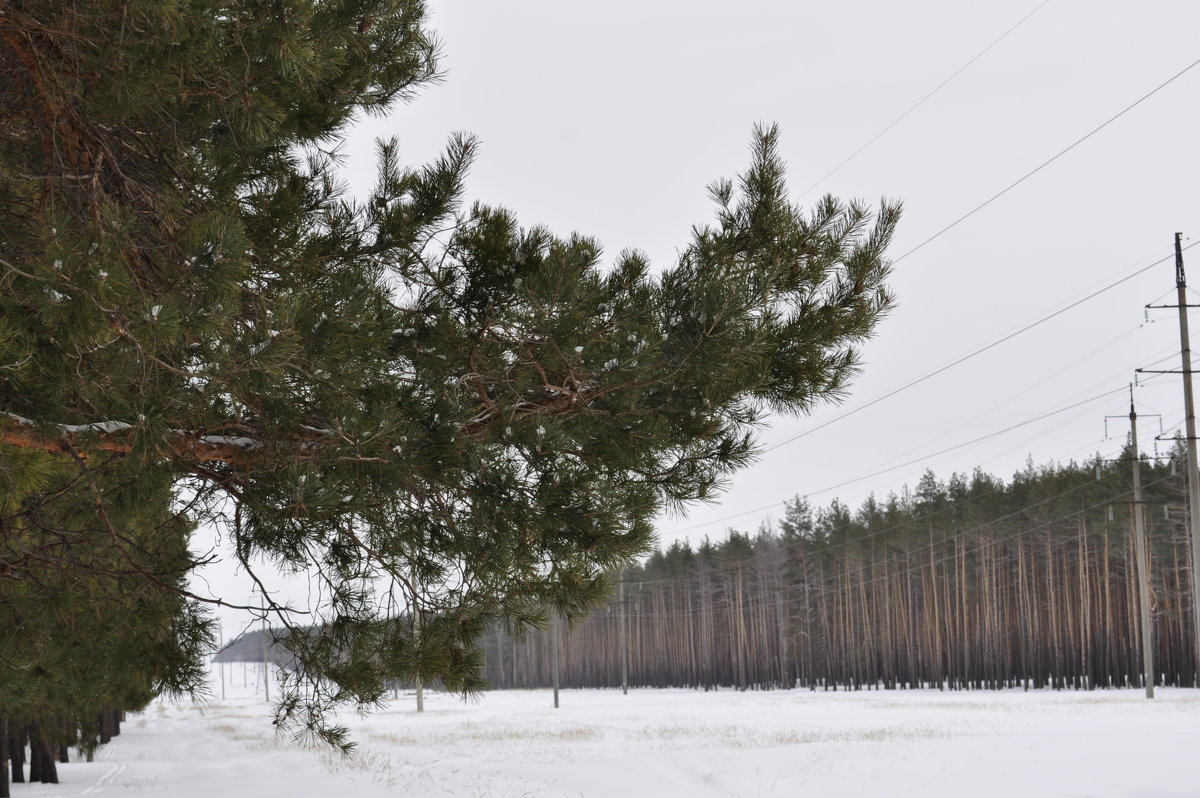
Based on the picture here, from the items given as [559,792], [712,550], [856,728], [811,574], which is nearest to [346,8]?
[559,792]

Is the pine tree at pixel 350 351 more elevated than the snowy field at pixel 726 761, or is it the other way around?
the pine tree at pixel 350 351

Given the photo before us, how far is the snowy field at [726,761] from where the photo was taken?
12.9 meters

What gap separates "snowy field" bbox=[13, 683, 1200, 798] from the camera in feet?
42.4

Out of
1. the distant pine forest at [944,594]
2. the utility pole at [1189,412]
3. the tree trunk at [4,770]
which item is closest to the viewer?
the tree trunk at [4,770]

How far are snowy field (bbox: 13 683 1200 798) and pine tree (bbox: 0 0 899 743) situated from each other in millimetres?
4099

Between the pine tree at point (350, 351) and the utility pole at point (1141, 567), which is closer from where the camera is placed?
the pine tree at point (350, 351)

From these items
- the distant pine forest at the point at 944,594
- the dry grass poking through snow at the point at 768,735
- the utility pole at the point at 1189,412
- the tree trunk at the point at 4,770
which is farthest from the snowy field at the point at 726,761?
the distant pine forest at the point at 944,594

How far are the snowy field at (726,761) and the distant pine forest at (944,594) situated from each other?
8.38 metres

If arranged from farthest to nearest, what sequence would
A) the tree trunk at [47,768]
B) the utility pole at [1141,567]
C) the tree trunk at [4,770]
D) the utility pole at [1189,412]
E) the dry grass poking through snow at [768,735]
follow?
the utility pole at [1141,567] → the utility pole at [1189,412] → the dry grass poking through snow at [768,735] → the tree trunk at [47,768] → the tree trunk at [4,770]

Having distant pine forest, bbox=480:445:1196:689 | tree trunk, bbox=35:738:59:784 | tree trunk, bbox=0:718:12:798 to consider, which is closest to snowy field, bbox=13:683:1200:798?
tree trunk, bbox=35:738:59:784

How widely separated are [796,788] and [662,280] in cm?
980

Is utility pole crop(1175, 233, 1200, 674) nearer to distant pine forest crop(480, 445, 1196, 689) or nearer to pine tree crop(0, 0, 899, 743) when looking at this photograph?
distant pine forest crop(480, 445, 1196, 689)

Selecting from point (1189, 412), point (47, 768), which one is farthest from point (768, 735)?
point (47, 768)

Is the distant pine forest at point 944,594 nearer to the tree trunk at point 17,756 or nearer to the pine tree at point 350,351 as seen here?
the tree trunk at point 17,756
